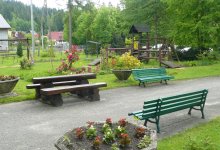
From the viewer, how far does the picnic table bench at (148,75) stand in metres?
13.8

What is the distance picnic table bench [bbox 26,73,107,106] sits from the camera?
999cm

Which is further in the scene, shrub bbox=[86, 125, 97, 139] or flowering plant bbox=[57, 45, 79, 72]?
flowering plant bbox=[57, 45, 79, 72]

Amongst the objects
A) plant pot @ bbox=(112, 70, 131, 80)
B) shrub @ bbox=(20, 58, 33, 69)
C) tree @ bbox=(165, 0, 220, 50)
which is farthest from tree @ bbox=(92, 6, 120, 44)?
plant pot @ bbox=(112, 70, 131, 80)

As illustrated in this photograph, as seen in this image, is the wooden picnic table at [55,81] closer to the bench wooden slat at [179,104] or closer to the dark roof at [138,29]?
the bench wooden slat at [179,104]

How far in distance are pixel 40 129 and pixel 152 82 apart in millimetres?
8220

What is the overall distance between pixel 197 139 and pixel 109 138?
2.07 metres

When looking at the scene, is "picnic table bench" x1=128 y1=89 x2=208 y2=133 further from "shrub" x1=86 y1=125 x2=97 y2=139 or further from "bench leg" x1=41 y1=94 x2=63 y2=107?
"bench leg" x1=41 y1=94 x2=63 y2=107

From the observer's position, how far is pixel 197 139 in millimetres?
6289

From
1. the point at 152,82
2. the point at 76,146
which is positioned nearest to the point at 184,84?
the point at 152,82

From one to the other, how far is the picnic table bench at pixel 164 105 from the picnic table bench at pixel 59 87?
347 centimetres

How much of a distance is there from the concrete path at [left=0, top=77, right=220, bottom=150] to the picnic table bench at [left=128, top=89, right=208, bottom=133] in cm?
46

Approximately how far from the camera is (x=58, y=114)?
9.12m

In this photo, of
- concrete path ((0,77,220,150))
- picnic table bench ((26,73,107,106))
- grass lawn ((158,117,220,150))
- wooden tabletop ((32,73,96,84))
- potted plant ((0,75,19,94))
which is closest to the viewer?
grass lawn ((158,117,220,150))

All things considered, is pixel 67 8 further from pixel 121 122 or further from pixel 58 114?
pixel 121 122
